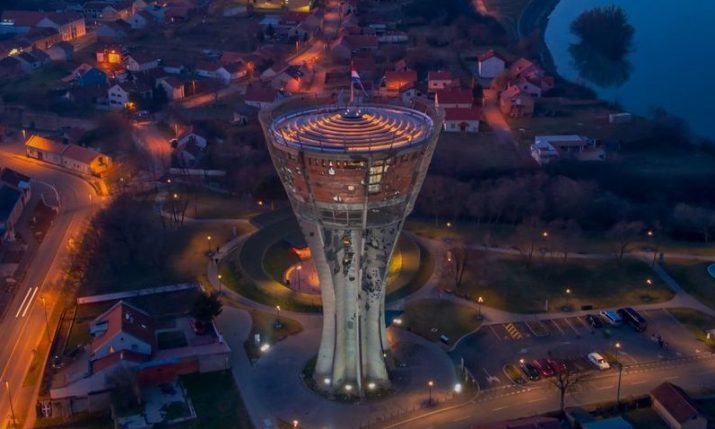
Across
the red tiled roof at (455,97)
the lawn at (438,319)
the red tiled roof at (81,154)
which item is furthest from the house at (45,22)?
the lawn at (438,319)

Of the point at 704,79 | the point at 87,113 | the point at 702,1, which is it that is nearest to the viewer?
the point at 87,113

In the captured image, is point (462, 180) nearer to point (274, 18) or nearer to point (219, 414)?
point (219, 414)

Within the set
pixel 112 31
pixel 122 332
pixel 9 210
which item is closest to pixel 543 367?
pixel 122 332

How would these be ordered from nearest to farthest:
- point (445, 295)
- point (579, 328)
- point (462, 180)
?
point (579, 328), point (445, 295), point (462, 180)

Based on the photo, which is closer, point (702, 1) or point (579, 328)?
point (579, 328)

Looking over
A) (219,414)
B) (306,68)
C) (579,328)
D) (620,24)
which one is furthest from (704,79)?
(219,414)

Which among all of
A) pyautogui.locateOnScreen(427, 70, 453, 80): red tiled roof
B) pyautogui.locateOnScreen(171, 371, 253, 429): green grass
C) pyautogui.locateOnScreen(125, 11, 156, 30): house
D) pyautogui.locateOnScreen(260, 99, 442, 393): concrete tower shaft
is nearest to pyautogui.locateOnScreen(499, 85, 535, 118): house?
pyautogui.locateOnScreen(427, 70, 453, 80): red tiled roof

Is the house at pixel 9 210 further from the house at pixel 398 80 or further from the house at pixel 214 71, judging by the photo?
the house at pixel 398 80

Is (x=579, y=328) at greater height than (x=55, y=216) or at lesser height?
greater
